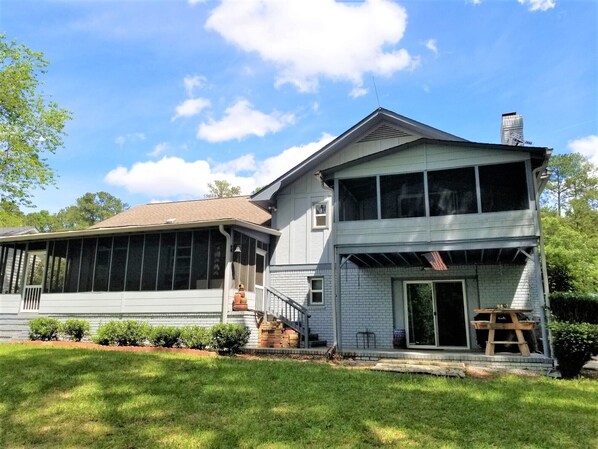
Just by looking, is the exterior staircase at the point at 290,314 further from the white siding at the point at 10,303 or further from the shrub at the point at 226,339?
the white siding at the point at 10,303

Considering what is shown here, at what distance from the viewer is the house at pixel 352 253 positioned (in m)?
11.0

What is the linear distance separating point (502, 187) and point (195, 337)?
923cm

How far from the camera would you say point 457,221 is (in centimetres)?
1081

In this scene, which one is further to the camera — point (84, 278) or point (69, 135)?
point (69, 135)

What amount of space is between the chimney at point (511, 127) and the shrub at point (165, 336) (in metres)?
11.9

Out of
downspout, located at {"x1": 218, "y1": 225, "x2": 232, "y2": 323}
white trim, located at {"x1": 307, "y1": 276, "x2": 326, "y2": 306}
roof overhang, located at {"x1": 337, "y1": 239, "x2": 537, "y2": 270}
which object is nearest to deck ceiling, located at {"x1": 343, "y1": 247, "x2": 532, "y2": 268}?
roof overhang, located at {"x1": 337, "y1": 239, "x2": 537, "y2": 270}

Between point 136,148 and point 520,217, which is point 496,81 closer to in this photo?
point 520,217

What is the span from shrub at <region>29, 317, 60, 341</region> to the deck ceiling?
9.09 metres

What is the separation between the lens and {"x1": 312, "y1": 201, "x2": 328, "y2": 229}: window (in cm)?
1462

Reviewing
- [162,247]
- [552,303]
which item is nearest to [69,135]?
[162,247]

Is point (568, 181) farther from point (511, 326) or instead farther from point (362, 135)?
point (511, 326)

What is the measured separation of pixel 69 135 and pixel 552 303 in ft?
77.1

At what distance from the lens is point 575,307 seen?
29.1 feet

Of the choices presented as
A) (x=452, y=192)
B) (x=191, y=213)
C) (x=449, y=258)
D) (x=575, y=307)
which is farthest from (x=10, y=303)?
(x=575, y=307)
